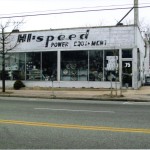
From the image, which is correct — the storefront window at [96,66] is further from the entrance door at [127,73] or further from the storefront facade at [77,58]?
the entrance door at [127,73]

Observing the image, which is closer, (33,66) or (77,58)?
(77,58)

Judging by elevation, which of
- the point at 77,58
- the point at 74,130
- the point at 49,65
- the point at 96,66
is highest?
the point at 77,58

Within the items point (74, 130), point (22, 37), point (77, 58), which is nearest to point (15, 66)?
point (22, 37)

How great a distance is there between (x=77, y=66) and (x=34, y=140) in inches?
806

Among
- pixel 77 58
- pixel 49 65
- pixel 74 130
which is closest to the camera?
pixel 74 130

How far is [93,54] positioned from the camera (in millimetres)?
28766

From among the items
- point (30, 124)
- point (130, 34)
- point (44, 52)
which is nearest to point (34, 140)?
point (30, 124)

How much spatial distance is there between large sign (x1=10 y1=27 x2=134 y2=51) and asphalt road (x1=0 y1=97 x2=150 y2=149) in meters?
14.5

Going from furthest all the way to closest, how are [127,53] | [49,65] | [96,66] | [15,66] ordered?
[15,66]
[49,65]
[96,66]
[127,53]

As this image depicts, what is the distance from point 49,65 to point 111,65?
17.0 ft

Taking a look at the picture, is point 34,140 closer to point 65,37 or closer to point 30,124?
point 30,124

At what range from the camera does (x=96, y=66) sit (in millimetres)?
28578

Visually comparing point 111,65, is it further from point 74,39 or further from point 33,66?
point 33,66

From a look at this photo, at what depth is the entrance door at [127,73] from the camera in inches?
1099
